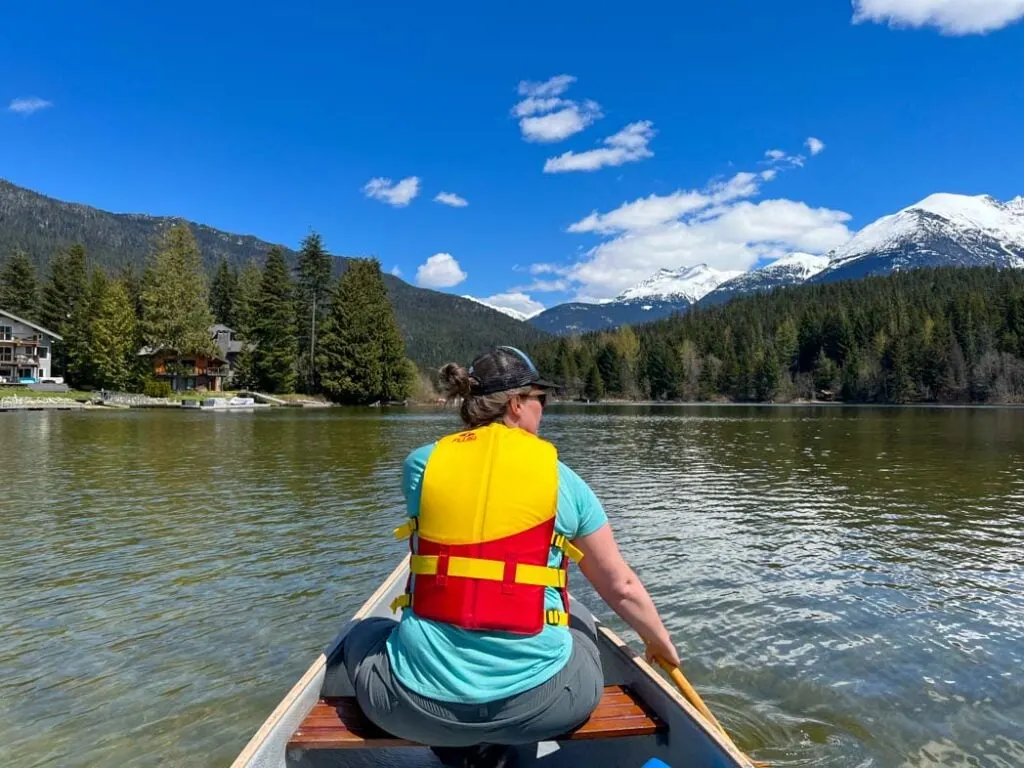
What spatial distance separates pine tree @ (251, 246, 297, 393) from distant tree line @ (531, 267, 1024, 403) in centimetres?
7105

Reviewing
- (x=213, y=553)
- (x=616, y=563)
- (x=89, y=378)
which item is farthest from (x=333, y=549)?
(x=89, y=378)

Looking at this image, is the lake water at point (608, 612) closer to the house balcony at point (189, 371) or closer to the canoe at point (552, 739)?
the canoe at point (552, 739)

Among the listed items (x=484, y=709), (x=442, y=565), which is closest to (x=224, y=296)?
(x=442, y=565)

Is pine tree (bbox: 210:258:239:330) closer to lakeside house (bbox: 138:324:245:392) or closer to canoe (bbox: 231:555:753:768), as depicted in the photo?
lakeside house (bbox: 138:324:245:392)

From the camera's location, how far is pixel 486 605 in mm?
2514

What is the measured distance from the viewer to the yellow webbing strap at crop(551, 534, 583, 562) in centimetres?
269

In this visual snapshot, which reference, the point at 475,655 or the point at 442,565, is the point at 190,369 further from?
the point at 475,655

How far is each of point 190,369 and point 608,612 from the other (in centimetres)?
6880

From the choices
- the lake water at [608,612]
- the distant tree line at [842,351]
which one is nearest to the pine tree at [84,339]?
the lake water at [608,612]

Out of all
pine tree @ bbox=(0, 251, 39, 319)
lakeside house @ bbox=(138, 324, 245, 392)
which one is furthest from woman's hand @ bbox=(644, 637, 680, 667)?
pine tree @ bbox=(0, 251, 39, 319)

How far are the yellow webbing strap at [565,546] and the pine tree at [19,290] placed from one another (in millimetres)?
95299

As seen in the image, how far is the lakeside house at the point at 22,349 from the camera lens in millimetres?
66000

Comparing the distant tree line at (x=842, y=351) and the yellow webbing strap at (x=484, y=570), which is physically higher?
the distant tree line at (x=842, y=351)

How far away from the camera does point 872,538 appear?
10.9 metres
